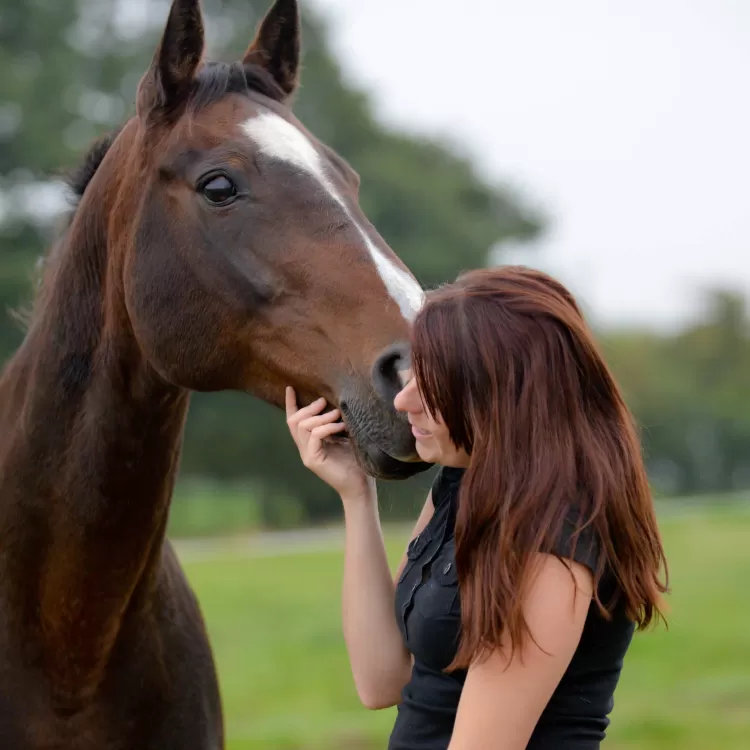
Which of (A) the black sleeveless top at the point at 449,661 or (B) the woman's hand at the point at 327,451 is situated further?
(B) the woman's hand at the point at 327,451

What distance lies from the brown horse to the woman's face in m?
0.24

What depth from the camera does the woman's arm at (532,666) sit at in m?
1.88

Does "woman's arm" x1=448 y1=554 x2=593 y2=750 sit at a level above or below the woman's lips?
below

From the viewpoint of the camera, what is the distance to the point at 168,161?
8.26 ft

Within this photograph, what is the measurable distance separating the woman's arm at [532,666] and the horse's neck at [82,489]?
1008 mm

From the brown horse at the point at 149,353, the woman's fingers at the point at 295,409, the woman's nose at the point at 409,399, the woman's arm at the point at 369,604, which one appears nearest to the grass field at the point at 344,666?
the brown horse at the point at 149,353

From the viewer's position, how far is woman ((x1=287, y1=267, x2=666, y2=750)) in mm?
1905

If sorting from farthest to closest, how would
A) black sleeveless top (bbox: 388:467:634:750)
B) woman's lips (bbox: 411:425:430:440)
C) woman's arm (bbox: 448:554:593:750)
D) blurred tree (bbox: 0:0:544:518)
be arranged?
1. blurred tree (bbox: 0:0:544:518)
2. woman's lips (bbox: 411:425:430:440)
3. black sleeveless top (bbox: 388:467:634:750)
4. woman's arm (bbox: 448:554:593:750)

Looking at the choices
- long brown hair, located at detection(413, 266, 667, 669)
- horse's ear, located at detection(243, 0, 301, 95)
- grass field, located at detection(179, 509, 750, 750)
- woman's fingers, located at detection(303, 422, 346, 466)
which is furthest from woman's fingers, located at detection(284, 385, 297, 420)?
grass field, located at detection(179, 509, 750, 750)

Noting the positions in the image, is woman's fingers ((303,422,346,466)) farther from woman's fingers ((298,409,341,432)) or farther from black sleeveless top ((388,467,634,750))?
black sleeveless top ((388,467,634,750))

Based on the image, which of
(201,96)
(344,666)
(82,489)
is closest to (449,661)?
(82,489)

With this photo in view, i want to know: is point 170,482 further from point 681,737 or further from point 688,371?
point 688,371

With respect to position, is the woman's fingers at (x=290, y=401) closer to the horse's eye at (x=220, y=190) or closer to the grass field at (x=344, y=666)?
the horse's eye at (x=220, y=190)

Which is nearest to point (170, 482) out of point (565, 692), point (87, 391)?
Result: point (87, 391)
